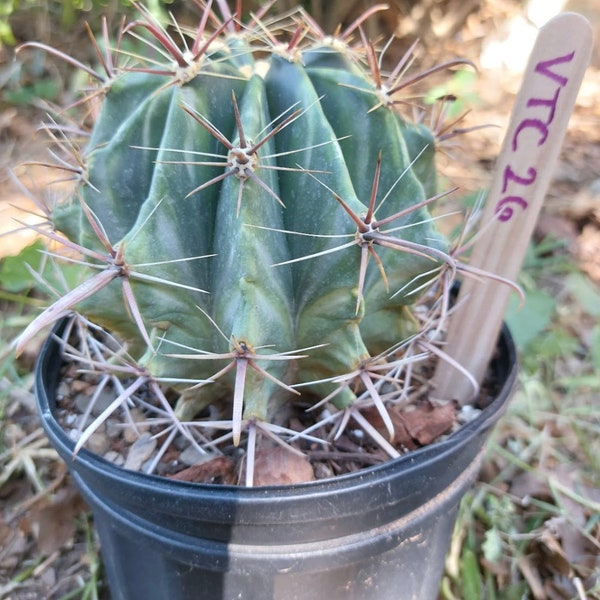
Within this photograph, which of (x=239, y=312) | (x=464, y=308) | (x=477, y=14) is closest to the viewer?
(x=239, y=312)

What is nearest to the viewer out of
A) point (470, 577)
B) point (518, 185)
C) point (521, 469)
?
point (518, 185)

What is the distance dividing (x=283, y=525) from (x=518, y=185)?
0.51 meters

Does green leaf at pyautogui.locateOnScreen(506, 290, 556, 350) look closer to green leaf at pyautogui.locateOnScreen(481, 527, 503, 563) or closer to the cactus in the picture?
green leaf at pyautogui.locateOnScreen(481, 527, 503, 563)

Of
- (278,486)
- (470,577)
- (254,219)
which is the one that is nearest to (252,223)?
(254,219)

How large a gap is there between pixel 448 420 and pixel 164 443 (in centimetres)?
38

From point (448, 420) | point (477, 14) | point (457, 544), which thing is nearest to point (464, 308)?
point (448, 420)

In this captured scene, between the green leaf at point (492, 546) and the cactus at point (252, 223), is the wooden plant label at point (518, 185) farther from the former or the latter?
the green leaf at point (492, 546)

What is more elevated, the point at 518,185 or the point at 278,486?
the point at 518,185

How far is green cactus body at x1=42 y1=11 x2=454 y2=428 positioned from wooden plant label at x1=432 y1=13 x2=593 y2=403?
0.14 metres

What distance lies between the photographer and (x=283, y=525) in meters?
0.64

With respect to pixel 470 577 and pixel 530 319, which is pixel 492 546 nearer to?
pixel 470 577

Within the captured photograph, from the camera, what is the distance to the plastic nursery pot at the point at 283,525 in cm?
62

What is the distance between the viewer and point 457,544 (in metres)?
1.06

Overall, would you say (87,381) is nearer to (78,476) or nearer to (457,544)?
(78,476)
